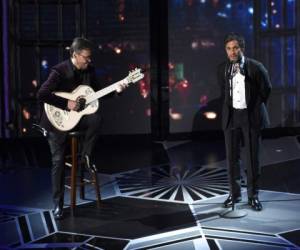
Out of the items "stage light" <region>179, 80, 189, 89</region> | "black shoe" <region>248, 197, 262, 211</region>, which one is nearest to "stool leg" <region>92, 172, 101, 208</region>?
"black shoe" <region>248, 197, 262, 211</region>

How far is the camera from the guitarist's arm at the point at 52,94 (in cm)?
511

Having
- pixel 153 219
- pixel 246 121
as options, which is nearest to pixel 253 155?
pixel 246 121

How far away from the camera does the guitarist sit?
511 centimetres

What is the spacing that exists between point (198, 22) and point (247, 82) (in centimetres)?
419

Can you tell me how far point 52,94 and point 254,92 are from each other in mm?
1665

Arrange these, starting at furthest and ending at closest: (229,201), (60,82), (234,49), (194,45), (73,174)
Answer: (194,45) < (229,201) < (73,174) < (60,82) < (234,49)

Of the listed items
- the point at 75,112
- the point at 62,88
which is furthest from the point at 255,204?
the point at 62,88

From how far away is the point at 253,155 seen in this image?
5371mm

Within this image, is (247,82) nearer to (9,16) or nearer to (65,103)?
(65,103)

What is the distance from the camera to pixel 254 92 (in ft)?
17.1

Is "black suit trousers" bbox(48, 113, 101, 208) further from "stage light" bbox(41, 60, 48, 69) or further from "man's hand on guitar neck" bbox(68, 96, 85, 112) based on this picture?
"stage light" bbox(41, 60, 48, 69)

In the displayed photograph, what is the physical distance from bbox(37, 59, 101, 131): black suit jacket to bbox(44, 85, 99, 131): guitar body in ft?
0.16

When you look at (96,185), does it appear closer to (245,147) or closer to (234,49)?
(245,147)

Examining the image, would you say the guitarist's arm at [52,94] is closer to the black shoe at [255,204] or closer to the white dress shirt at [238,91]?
the white dress shirt at [238,91]
